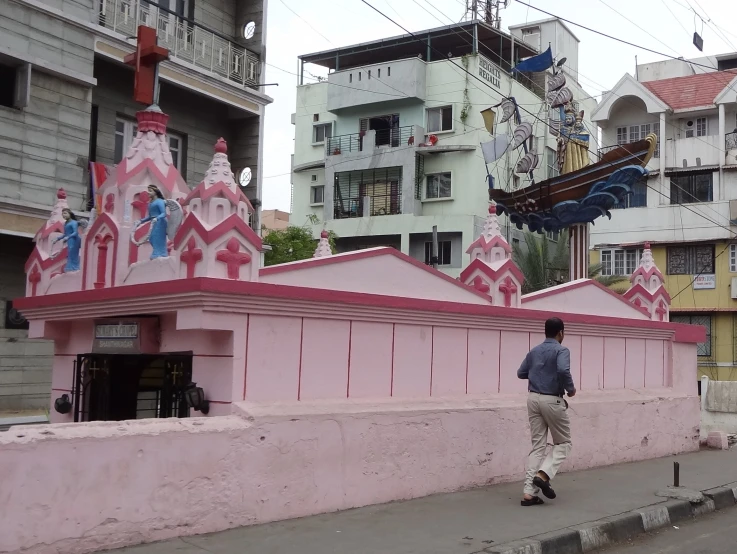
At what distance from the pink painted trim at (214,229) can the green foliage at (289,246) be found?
17585 mm

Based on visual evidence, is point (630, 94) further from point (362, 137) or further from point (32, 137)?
point (32, 137)

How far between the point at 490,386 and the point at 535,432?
66.7 inches

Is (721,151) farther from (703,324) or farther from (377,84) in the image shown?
(377,84)

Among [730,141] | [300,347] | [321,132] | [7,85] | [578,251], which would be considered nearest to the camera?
[300,347]

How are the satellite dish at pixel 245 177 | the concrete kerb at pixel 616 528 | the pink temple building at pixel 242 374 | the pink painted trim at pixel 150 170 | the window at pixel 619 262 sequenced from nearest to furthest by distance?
1. the pink temple building at pixel 242 374
2. the concrete kerb at pixel 616 528
3. the pink painted trim at pixel 150 170
4. the satellite dish at pixel 245 177
5. the window at pixel 619 262

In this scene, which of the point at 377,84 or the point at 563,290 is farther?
the point at 377,84

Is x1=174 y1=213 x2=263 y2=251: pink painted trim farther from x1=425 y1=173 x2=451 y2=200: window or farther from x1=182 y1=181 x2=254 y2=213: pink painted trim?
x1=425 y1=173 x2=451 y2=200: window

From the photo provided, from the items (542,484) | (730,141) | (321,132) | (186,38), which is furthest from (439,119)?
(542,484)

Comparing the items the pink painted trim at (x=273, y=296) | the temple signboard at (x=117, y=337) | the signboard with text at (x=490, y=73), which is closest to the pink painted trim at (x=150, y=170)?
the pink painted trim at (x=273, y=296)

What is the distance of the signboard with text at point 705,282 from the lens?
96.3ft

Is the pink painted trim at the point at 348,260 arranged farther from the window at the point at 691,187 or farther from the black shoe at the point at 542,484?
the window at the point at 691,187

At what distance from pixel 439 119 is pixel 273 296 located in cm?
2538

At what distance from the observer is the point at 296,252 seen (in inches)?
987

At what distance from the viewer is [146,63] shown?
9070 millimetres
